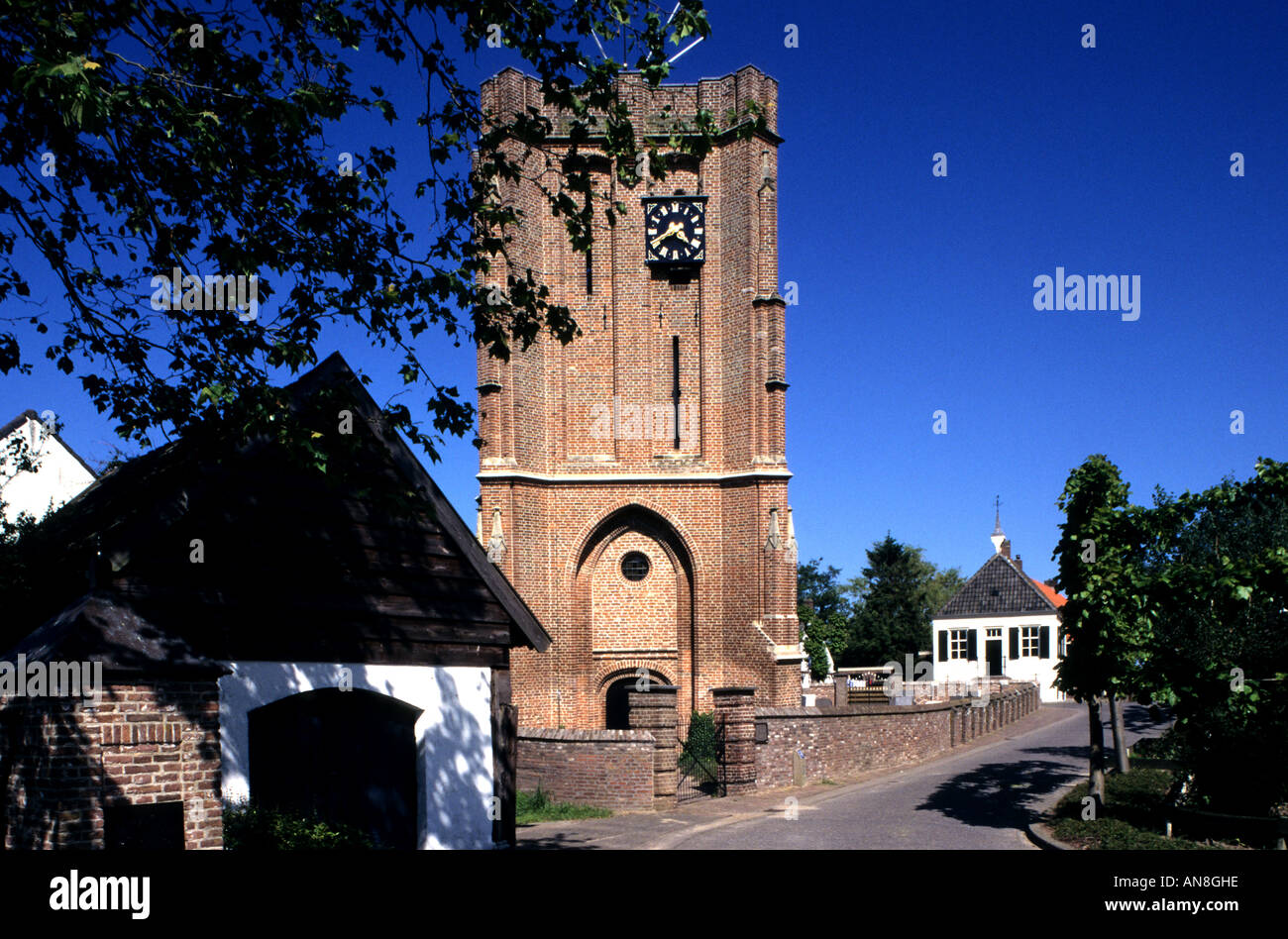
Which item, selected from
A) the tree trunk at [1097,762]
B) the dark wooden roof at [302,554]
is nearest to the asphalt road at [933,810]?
the tree trunk at [1097,762]

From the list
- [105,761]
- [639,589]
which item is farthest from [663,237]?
[105,761]

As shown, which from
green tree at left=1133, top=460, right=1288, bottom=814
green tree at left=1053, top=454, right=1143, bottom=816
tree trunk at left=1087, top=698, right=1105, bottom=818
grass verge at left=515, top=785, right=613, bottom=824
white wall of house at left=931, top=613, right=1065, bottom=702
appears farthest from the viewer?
white wall of house at left=931, top=613, right=1065, bottom=702

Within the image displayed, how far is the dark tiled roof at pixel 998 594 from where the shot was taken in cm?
5412

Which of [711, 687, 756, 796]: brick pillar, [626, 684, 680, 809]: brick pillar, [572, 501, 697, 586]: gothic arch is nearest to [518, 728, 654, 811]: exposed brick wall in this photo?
[626, 684, 680, 809]: brick pillar

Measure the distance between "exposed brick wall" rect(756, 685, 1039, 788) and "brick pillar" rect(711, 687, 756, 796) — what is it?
0.41 meters

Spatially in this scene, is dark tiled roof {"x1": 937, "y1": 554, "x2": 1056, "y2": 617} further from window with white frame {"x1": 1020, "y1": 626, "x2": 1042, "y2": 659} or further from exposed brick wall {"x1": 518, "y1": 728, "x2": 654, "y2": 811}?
exposed brick wall {"x1": 518, "y1": 728, "x2": 654, "y2": 811}

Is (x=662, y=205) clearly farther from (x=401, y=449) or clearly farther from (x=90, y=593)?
(x=90, y=593)

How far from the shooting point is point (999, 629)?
55094 mm

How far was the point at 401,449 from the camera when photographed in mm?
10938

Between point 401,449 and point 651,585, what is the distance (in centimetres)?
1668

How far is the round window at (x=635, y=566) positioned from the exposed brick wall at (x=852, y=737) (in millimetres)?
6570

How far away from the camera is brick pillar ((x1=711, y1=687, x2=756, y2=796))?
20.5m

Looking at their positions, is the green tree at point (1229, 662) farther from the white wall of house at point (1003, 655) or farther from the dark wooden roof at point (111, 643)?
the white wall of house at point (1003, 655)

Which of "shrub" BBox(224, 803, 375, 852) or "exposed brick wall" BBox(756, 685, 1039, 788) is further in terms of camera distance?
"exposed brick wall" BBox(756, 685, 1039, 788)
